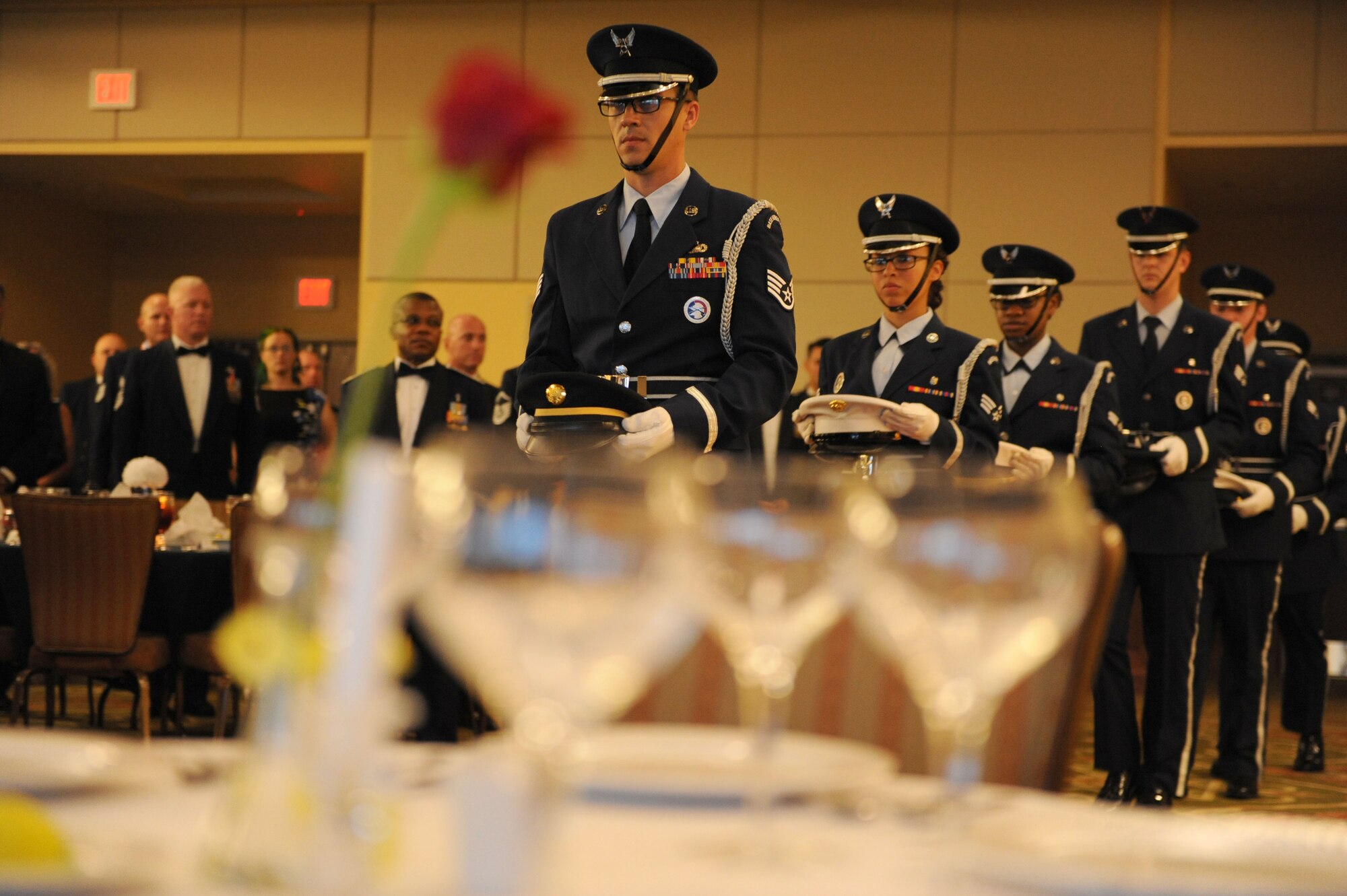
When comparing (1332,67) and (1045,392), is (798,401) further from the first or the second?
(1332,67)

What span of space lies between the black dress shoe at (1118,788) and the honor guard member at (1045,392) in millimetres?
796

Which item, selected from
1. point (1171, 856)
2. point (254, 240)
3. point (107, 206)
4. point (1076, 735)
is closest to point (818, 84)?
point (254, 240)

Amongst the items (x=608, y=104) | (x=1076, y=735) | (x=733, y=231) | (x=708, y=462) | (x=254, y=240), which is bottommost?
(x=1076, y=735)

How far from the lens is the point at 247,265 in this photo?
12594 mm

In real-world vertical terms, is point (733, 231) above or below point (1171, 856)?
above

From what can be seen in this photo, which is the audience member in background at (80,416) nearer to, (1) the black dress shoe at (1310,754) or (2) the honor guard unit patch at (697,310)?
(2) the honor guard unit patch at (697,310)

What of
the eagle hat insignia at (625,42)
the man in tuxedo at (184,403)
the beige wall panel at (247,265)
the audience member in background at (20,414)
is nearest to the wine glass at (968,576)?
the eagle hat insignia at (625,42)

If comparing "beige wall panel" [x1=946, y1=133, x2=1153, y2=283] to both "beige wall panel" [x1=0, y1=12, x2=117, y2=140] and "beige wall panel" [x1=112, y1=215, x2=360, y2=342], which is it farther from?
"beige wall panel" [x1=112, y1=215, x2=360, y2=342]

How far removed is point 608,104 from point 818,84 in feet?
19.9

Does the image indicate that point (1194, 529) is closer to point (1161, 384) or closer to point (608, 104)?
point (1161, 384)

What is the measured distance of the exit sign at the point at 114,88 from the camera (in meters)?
9.41

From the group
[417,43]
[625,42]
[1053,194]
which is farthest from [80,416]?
[625,42]

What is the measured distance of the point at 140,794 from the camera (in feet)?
3.21

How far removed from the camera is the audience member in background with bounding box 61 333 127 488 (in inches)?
305
